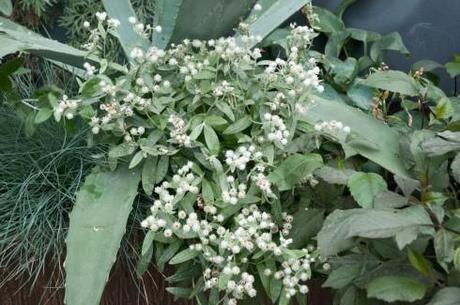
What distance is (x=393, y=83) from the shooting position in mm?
1478

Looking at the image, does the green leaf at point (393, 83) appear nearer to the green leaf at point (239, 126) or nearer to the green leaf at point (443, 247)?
the green leaf at point (239, 126)

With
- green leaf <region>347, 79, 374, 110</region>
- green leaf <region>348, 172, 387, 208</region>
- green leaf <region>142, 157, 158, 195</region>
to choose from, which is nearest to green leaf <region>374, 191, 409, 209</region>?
green leaf <region>348, 172, 387, 208</region>

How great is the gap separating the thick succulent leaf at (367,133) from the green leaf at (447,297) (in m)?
0.26

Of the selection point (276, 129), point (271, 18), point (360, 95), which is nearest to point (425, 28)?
point (360, 95)

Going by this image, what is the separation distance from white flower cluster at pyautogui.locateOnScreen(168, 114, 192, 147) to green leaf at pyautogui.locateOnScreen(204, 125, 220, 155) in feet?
0.10

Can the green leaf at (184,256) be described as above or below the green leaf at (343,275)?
above

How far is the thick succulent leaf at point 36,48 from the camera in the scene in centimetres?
133

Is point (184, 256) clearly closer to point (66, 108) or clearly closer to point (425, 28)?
point (66, 108)

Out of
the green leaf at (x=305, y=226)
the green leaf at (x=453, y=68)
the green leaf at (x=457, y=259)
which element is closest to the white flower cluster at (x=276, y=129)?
the green leaf at (x=305, y=226)

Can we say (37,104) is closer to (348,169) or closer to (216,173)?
(216,173)

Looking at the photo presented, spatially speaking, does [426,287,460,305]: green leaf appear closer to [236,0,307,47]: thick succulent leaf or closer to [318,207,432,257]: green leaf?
[318,207,432,257]: green leaf

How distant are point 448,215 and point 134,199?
1.76 feet

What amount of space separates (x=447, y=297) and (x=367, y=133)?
0.40 m

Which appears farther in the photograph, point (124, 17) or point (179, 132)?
point (124, 17)
